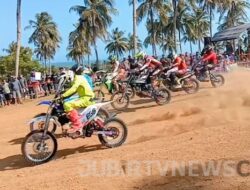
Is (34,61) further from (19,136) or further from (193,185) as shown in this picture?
(193,185)

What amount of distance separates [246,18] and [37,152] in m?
55.3

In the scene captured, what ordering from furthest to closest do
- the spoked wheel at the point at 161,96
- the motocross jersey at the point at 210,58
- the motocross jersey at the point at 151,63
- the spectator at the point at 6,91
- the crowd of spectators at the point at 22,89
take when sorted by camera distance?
the crowd of spectators at the point at 22,89 < the spectator at the point at 6,91 < the motocross jersey at the point at 210,58 < the motocross jersey at the point at 151,63 < the spoked wheel at the point at 161,96

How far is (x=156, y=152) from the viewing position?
26.7 feet

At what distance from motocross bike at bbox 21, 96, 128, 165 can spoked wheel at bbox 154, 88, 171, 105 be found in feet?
17.0

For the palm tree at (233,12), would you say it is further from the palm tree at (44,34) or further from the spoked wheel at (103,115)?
the spoked wheel at (103,115)

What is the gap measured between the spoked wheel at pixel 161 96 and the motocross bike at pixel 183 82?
4.03 feet

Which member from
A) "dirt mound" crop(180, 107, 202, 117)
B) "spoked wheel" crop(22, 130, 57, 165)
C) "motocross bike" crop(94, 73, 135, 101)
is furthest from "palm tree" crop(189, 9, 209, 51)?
"spoked wheel" crop(22, 130, 57, 165)

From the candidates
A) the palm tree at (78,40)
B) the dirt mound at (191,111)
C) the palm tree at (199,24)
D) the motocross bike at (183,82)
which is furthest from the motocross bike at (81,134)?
the palm tree at (199,24)

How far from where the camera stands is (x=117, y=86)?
15.9 metres

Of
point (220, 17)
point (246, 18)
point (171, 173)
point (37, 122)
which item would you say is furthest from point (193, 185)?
point (246, 18)

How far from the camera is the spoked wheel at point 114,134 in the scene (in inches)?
381

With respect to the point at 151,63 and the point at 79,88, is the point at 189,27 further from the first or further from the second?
the point at 79,88

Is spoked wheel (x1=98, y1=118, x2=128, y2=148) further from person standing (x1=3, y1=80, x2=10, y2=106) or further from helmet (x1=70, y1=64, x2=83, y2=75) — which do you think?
person standing (x1=3, y1=80, x2=10, y2=106)

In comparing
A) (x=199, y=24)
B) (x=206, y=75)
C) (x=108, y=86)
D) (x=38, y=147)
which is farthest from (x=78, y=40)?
(x=38, y=147)
